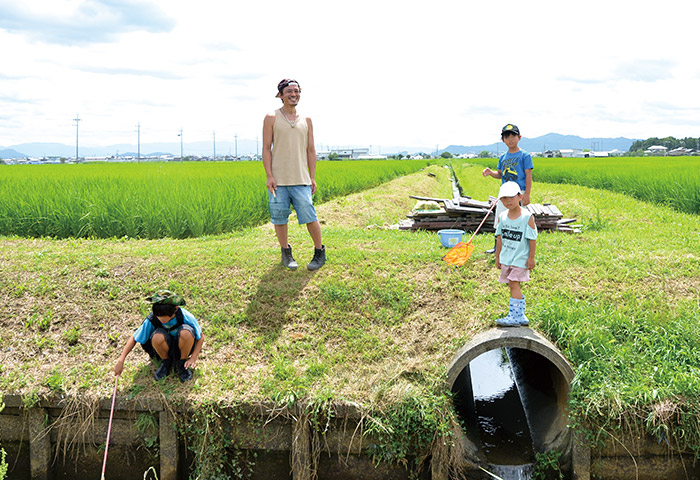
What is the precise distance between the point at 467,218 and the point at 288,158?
14.9 ft

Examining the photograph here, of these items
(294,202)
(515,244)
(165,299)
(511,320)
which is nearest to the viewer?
(165,299)

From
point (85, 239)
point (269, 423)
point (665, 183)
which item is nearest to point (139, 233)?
point (85, 239)

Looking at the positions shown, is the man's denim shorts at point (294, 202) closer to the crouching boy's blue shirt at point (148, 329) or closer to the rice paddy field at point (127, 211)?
the crouching boy's blue shirt at point (148, 329)

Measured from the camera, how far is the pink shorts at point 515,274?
4.53 m

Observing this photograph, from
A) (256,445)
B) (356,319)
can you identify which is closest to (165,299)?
(256,445)

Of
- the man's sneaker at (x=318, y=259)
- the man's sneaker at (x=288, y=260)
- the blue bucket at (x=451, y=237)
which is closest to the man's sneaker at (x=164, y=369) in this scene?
the man's sneaker at (x=288, y=260)

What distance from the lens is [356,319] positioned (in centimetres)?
533

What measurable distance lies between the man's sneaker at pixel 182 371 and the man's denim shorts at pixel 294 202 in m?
1.88

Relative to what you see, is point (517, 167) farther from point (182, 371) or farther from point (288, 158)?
point (182, 371)

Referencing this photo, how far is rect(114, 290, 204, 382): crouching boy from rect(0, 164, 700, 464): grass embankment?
0.17m

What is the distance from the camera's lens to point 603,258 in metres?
6.21

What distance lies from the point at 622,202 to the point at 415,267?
374 inches

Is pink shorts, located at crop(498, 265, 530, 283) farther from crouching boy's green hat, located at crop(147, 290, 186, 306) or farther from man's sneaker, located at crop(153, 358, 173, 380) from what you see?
man's sneaker, located at crop(153, 358, 173, 380)

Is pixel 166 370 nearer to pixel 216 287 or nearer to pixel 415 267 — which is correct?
pixel 216 287
